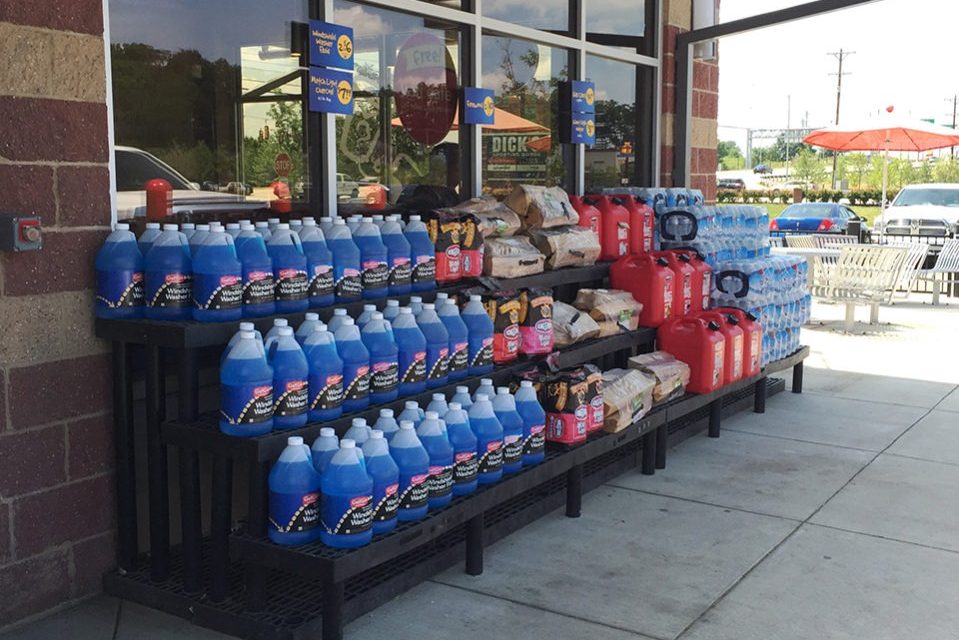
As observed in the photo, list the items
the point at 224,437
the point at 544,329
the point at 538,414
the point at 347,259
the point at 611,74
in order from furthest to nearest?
the point at 611,74
the point at 544,329
the point at 538,414
the point at 347,259
the point at 224,437

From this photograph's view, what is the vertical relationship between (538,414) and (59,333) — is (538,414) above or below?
below

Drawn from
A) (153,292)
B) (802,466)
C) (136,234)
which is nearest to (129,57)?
(136,234)

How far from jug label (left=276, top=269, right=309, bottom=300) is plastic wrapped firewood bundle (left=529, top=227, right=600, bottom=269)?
6.87 ft

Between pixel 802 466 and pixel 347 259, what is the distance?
129 inches

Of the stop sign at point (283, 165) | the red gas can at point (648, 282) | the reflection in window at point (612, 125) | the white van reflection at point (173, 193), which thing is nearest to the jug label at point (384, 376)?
the white van reflection at point (173, 193)

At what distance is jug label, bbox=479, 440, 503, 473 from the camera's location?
4.25m

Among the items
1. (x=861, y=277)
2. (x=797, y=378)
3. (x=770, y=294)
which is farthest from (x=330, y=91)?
(x=861, y=277)

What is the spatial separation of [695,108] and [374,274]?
5124 mm

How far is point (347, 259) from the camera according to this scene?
418 cm

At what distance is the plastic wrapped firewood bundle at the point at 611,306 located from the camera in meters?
5.84

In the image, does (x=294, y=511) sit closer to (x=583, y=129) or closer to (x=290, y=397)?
(x=290, y=397)

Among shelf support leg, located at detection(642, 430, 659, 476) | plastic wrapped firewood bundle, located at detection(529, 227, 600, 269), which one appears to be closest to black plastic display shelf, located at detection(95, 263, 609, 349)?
plastic wrapped firewood bundle, located at detection(529, 227, 600, 269)

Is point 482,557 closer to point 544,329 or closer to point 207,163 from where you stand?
point 544,329

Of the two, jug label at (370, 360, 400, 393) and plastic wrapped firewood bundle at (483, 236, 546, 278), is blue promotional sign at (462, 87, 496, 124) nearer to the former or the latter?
plastic wrapped firewood bundle at (483, 236, 546, 278)
